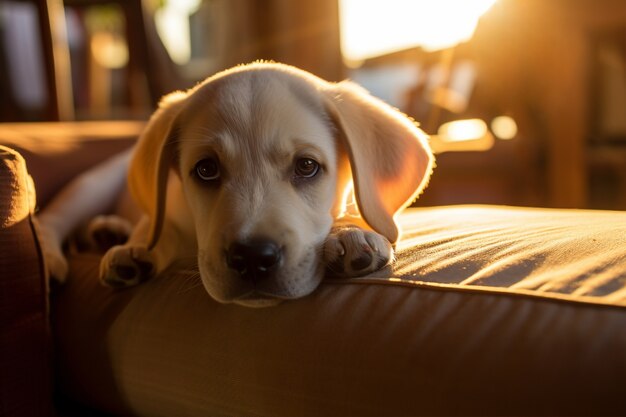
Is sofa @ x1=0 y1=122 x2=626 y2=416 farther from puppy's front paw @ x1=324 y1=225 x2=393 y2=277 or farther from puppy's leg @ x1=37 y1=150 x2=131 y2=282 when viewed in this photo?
puppy's leg @ x1=37 y1=150 x2=131 y2=282

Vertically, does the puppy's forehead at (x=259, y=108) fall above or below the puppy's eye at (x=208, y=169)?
above

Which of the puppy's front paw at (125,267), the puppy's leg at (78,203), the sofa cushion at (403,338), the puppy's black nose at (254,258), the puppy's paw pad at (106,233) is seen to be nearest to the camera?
the sofa cushion at (403,338)

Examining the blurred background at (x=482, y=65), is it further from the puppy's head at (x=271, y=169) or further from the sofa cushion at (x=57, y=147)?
the puppy's head at (x=271, y=169)

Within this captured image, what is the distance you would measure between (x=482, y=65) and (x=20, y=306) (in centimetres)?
350

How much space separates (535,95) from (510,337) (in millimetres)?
3574

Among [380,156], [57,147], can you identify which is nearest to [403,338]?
[380,156]

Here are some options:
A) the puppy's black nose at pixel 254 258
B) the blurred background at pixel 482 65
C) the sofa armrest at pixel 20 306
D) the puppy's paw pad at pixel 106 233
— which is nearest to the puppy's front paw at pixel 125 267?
the sofa armrest at pixel 20 306

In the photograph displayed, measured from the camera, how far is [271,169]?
1634 millimetres

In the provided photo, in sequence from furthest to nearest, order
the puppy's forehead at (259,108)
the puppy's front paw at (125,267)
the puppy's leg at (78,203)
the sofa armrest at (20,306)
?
the puppy's leg at (78,203)
the puppy's front paw at (125,267)
the puppy's forehead at (259,108)
the sofa armrest at (20,306)

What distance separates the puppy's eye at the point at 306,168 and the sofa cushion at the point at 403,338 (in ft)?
1.13

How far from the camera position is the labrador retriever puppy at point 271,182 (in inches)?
56.2

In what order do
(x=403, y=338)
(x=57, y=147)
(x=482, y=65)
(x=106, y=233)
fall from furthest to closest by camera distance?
(x=482, y=65) < (x=57, y=147) < (x=106, y=233) < (x=403, y=338)

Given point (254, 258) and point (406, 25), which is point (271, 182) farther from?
point (406, 25)

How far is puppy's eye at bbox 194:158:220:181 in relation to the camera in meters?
1.72
